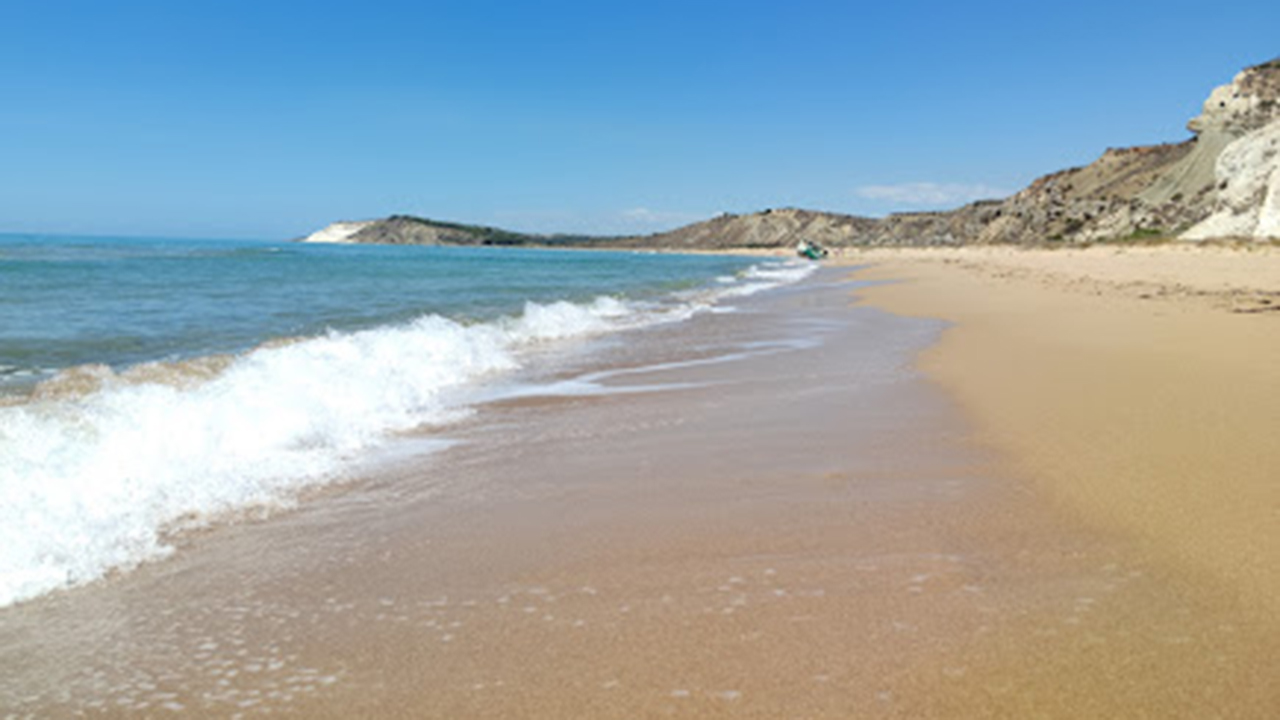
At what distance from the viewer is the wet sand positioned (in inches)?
82.5

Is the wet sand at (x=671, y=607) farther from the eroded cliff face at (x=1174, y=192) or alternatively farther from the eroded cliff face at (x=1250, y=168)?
the eroded cliff face at (x=1174, y=192)

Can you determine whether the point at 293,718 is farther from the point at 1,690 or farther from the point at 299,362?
the point at 299,362

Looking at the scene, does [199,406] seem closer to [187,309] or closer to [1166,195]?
[187,309]

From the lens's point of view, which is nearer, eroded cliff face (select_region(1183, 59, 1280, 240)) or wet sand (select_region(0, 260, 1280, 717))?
wet sand (select_region(0, 260, 1280, 717))

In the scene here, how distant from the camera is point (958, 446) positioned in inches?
184

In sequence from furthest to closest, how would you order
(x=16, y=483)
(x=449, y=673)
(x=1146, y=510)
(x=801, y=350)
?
(x=801, y=350), (x=16, y=483), (x=1146, y=510), (x=449, y=673)

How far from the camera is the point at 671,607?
263 cm

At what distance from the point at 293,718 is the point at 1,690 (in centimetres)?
91

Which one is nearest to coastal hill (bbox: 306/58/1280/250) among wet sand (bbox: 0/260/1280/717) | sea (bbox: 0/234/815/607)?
sea (bbox: 0/234/815/607)

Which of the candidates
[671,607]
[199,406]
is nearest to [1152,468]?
[671,607]

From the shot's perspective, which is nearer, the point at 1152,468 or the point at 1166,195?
the point at 1152,468

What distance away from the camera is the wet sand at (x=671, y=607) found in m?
2.10

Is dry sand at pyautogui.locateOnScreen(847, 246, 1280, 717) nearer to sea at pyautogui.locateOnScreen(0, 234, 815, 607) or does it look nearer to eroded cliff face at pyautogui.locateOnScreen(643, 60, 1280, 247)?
sea at pyautogui.locateOnScreen(0, 234, 815, 607)

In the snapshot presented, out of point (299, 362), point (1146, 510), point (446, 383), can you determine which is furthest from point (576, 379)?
point (1146, 510)
